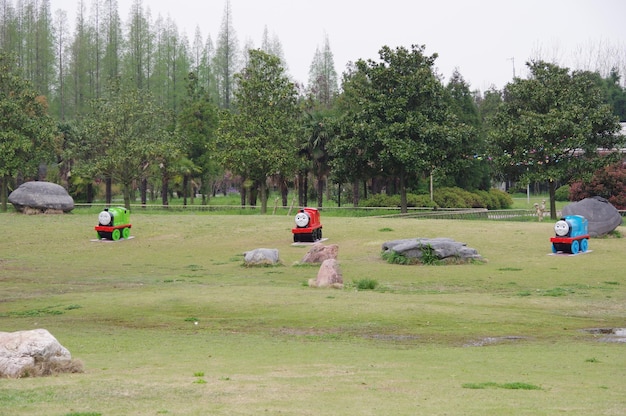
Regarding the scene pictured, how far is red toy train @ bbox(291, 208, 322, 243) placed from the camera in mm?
38312

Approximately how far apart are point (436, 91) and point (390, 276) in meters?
30.4

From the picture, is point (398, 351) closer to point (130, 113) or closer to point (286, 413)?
point (286, 413)

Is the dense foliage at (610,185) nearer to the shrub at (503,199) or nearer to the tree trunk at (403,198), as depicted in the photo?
the shrub at (503,199)

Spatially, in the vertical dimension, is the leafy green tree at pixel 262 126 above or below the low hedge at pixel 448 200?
above

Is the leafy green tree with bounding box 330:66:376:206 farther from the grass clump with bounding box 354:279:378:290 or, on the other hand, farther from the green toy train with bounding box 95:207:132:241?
the grass clump with bounding box 354:279:378:290

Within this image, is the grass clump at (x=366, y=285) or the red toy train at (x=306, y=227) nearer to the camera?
the grass clump at (x=366, y=285)

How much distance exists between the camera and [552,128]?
162 feet

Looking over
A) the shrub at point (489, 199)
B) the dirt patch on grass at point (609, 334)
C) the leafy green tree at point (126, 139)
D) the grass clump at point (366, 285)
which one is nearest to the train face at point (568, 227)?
the grass clump at point (366, 285)

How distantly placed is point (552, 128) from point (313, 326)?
113 ft

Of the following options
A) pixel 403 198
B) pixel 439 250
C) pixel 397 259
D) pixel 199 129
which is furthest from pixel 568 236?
pixel 199 129

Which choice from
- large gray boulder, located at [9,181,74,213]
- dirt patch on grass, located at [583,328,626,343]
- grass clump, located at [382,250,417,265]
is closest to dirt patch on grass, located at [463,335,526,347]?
dirt patch on grass, located at [583,328,626,343]

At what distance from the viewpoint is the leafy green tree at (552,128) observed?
50.1 metres

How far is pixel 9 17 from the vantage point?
294 ft

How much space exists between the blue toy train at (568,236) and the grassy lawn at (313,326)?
2.46 feet
